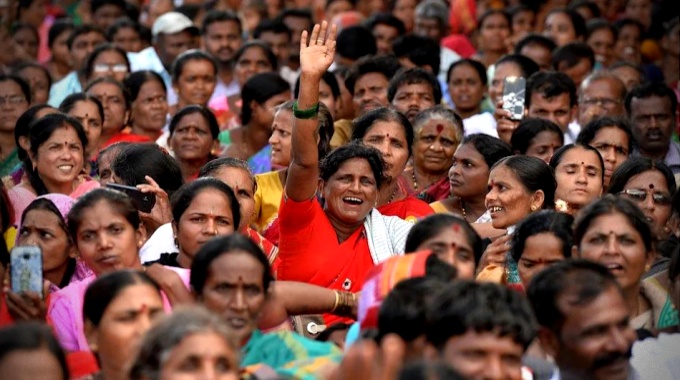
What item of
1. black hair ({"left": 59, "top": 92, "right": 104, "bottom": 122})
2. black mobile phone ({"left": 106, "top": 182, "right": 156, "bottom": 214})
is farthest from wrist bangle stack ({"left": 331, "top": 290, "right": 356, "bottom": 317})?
black hair ({"left": 59, "top": 92, "right": 104, "bottom": 122})

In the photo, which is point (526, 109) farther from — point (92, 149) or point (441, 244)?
point (441, 244)

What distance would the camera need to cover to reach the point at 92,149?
29.5ft


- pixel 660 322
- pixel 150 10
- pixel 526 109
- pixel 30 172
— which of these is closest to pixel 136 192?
pixel 30 172

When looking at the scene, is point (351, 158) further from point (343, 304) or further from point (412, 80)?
point (412, 80)

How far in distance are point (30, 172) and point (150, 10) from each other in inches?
241

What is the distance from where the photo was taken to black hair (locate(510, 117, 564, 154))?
8211mm

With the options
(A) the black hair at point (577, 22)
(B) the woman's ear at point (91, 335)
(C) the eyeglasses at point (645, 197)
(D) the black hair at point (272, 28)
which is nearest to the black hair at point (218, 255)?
(B) the woman's ear at point (91, 335)

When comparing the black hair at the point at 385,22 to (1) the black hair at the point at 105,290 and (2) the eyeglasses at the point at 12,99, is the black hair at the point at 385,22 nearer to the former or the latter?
(2) the eyeglasses at the point at 12,99

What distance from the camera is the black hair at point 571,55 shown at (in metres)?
11.0

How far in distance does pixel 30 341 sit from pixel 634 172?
11.8 feet

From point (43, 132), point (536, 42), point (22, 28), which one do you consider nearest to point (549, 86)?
point (536, 42)

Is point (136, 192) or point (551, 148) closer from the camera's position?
point (136, 192)

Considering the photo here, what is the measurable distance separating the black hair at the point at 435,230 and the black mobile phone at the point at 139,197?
4.63 feet

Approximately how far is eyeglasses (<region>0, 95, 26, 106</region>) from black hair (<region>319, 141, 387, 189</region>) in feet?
11.4
